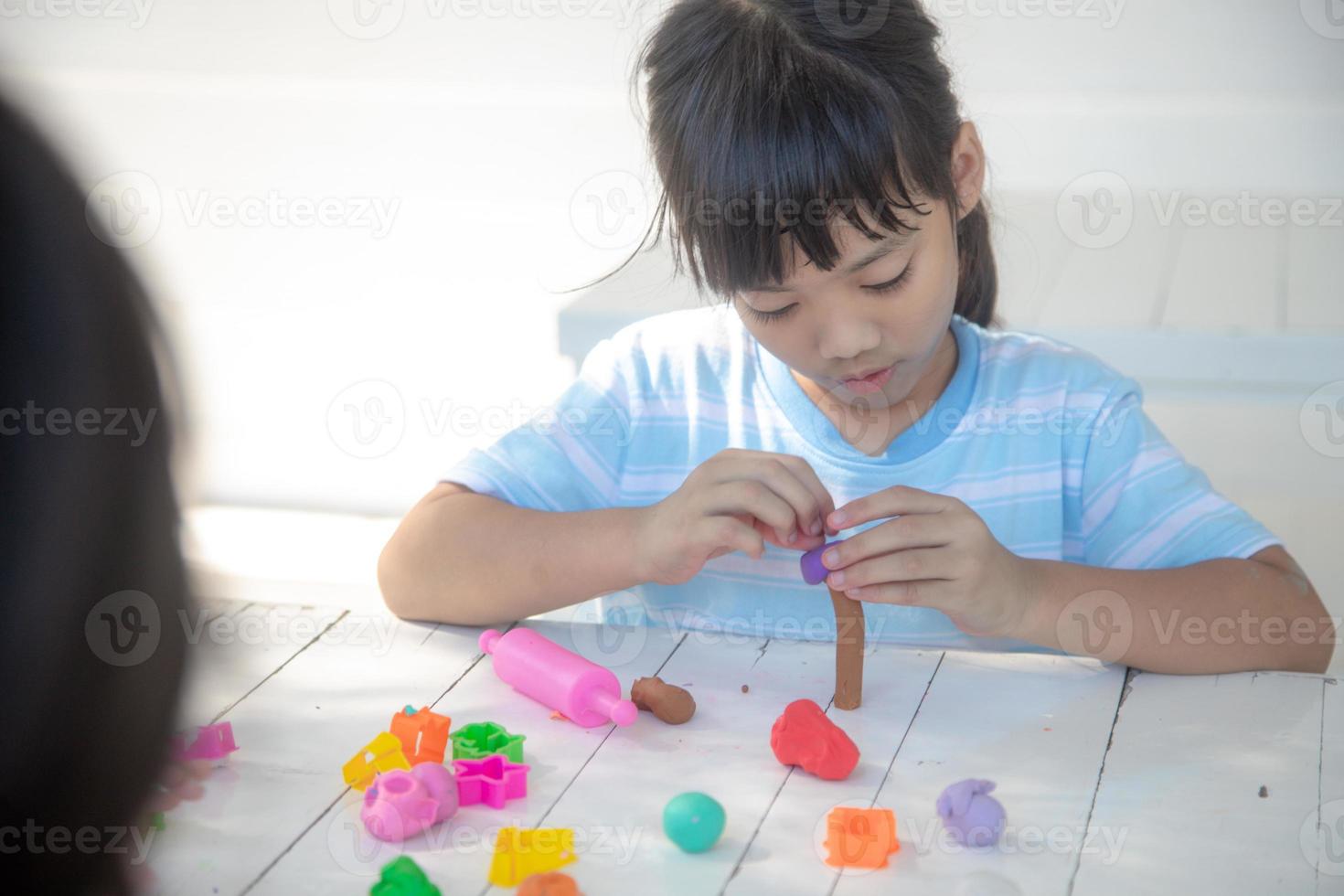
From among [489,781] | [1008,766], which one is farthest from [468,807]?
[1008,766]

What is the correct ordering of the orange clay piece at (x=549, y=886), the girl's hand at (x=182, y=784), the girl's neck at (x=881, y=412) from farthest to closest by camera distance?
the girl's neck at (x=881, y=412)
the girl's hand at (x=182, y=784)
the orange clay piece at (x=549, y=886)

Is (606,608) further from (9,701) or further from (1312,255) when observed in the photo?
(1312,255)

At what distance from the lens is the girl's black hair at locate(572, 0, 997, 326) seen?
3.33 feet

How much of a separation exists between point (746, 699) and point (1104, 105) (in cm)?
211

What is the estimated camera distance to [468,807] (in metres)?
0.81

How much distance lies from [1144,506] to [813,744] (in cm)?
50

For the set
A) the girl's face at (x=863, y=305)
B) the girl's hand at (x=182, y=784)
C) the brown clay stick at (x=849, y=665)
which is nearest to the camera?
the girl's hand at (x=182, y=784)

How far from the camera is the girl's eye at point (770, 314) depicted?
1064 millimetres

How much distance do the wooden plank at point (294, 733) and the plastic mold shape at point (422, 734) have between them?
27mm

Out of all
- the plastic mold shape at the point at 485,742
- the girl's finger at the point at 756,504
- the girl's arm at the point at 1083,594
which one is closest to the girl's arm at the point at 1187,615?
the girl's arm at the point at 1083,594

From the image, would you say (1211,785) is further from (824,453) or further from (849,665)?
(824,453)

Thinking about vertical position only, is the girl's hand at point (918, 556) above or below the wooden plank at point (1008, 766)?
above

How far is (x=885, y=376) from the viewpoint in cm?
114

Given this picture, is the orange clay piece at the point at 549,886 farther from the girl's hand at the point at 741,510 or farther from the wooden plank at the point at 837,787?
the girl's hand at the point at 741,510
